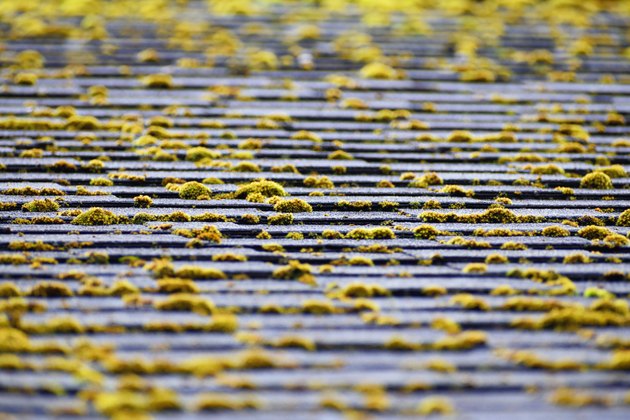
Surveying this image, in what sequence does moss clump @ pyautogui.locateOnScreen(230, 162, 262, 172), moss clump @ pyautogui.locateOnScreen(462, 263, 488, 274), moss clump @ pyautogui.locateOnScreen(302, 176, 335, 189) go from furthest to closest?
1. moss clump @ pyautogui.locateOnScreen(230, 162, 262, 172)
2. moss clump @ pyautogui.locateOnScreen(302, 176, 335, 189)
3. moss clump @ pyautogui.locateOnScreen(462, 263, 488, 274)

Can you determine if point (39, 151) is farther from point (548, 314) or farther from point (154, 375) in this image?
point (548, 314)

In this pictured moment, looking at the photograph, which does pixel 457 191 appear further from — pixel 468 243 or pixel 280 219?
pixel 280 219

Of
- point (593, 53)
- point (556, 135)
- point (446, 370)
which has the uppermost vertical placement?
point (593, 53)

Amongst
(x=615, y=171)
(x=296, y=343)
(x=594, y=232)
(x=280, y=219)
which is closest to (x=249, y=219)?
(x=280, y=219)

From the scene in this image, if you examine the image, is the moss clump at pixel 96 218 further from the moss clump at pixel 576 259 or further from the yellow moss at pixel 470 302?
the moss clump at pixel 576 259

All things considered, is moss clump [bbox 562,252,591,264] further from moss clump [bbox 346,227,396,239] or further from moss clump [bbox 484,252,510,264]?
moss clump [bbox 346,227,396,239]

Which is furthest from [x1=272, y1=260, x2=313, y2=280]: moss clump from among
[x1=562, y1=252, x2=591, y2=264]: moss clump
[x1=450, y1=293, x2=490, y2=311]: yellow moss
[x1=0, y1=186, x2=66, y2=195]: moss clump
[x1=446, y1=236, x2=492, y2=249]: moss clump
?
[x1=0, y1=186, x2=66, y2=195]: moss clump

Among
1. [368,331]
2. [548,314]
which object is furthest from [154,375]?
[548,314]
